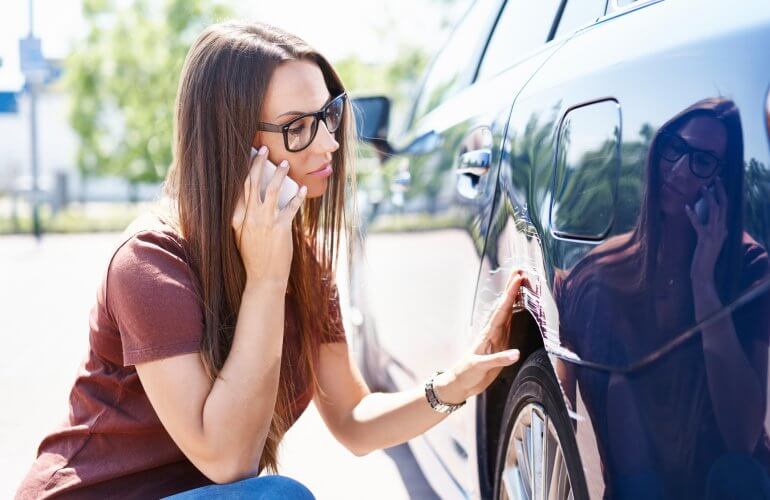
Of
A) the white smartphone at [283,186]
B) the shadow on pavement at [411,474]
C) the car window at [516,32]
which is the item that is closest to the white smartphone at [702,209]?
the white smartphone at [283,186]

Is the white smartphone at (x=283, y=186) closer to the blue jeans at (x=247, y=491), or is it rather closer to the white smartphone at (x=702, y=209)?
the blue jeans at (x=247, y=491)

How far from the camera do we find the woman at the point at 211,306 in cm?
185

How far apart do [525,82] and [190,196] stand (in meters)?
0.72

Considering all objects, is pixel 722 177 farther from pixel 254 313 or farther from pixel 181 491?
pixel 181 491

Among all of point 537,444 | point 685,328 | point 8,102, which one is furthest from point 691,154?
point 8,102

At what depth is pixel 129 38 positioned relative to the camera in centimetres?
2411

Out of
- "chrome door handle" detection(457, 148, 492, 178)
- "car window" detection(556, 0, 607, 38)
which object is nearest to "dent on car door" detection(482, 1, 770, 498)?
"car window" detection(556, 0, 607, 38)

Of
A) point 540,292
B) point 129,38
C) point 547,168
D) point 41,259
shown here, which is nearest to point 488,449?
point 540,292

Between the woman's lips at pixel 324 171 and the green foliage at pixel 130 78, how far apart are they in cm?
2207

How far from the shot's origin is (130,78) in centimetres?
2439

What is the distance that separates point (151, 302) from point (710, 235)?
3.37ft

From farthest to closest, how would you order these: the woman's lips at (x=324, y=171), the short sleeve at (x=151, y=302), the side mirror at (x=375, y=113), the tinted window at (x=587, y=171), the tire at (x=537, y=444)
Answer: the side mirror at (x=375, y=113), the woman's lips at (x=324, y=171), the short sleeve at (x=151, y=302), the tire at (x=537, y=444), the tinted window at (x=587, y=171)

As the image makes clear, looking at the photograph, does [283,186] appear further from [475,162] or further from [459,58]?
[459,58]

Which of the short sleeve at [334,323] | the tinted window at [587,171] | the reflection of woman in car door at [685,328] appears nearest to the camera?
the reflection of woman in car door at [685,328]
